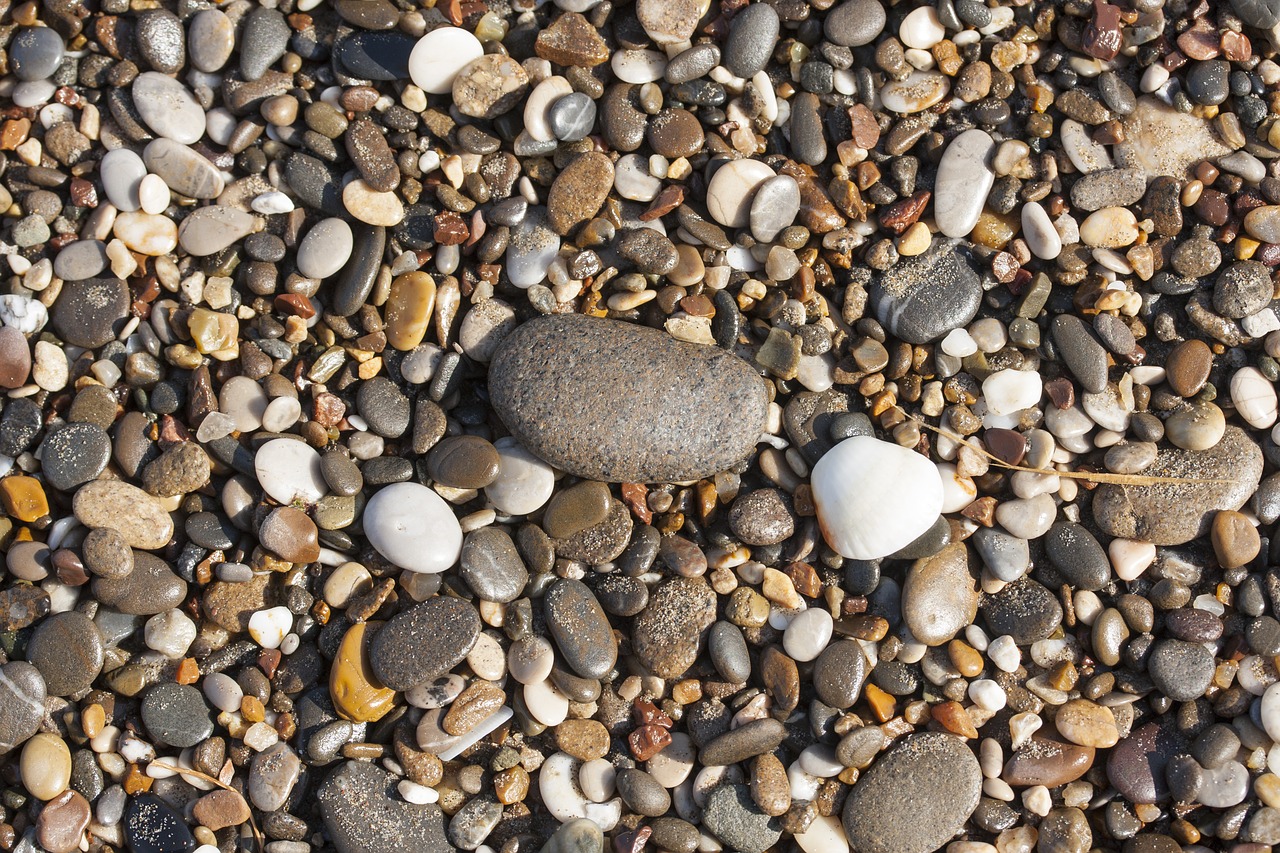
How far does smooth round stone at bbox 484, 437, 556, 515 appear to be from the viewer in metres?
2.72

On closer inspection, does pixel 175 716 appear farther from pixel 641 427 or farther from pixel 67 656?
pixel 641 427

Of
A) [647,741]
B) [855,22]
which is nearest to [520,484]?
[647,741]

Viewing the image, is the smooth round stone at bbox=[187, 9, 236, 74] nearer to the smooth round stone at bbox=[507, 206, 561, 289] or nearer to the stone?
the smooth round stone at bbox=[507, 206, 561, 289]

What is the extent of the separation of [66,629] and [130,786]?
1.66 ft

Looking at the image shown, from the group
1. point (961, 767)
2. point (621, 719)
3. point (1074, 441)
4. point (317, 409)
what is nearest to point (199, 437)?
point (317, 409)

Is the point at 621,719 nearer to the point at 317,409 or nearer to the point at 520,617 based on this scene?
the point at 520,617

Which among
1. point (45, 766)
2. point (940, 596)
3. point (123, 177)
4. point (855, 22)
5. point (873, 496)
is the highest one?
point (855, 22)

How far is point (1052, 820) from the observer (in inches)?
103

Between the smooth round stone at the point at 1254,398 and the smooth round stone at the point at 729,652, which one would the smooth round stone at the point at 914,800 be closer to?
the smooth round stone at the point at 729,652

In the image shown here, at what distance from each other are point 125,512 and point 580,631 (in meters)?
1.43

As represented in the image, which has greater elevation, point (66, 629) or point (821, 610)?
point (821, 610)

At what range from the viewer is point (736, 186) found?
2.79m

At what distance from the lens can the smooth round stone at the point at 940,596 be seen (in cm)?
267

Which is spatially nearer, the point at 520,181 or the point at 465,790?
the point at 465,790
